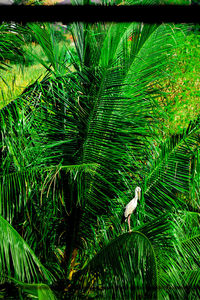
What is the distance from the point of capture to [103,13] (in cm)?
198

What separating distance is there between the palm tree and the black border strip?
4.84ft

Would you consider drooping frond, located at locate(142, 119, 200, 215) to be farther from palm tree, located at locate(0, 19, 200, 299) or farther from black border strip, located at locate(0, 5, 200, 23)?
black border strip, located at locate(0, 5, 200, 23)

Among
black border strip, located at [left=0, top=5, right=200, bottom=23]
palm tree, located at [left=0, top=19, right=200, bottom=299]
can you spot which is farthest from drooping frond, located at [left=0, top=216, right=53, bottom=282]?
black border strip, located at [left=0, top=5, right=200, bottom=23]

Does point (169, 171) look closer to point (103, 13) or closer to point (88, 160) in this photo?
point (88, 160)

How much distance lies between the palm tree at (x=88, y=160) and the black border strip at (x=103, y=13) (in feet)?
4.84

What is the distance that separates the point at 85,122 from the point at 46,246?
1575mm

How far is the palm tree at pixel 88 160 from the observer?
3.51 m

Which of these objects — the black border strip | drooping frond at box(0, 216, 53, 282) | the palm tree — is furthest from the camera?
the palm tree

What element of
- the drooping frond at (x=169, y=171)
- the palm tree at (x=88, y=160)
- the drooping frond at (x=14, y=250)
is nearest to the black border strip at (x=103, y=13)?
the palm tree at (x=88, y=160)

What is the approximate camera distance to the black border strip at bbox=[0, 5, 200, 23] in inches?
71.5

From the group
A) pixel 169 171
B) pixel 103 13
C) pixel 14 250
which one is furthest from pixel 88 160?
pixel 103 13

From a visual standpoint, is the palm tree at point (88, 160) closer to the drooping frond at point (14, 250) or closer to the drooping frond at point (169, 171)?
the drooping frond at point (169, 171)

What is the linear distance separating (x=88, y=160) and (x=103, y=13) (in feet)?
6.92

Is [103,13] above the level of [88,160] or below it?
above
